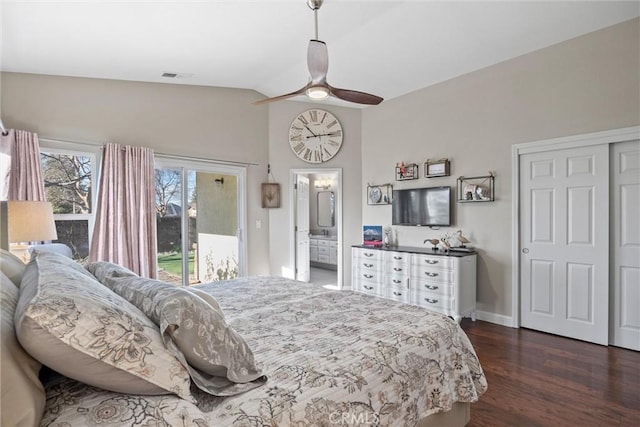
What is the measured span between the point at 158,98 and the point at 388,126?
3.15 m

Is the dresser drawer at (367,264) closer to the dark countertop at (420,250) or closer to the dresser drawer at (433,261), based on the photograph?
the dark countertop at (420,250)

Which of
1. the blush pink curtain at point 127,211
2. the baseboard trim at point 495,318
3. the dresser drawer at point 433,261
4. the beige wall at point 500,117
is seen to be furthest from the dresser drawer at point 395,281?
the blush pink curtain at point 127,211

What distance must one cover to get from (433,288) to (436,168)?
155 centimetres

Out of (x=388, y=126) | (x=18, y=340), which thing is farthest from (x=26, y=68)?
(x=388, y=126)

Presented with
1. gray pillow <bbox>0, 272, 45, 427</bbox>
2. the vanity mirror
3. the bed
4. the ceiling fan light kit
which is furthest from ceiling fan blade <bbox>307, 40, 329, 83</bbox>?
the vanity mirror

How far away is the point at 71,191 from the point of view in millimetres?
3541

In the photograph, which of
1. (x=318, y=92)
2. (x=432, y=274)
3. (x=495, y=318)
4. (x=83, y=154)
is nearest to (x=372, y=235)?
(x=432, y=274)

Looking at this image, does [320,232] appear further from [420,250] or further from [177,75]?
[177,75]

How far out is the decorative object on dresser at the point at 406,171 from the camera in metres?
4.58

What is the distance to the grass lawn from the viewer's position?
4.23 meters

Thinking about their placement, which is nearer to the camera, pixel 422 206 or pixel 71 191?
pixel 71 191

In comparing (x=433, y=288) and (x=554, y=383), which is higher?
(x=433, y=288)

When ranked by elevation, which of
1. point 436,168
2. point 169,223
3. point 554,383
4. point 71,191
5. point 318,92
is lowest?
point 554,383

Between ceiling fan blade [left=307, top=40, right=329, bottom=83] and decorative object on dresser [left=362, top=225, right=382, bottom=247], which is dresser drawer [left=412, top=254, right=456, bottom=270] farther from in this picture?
ceiling fan blade [left=307, top=40, right=329, bottom=83]
